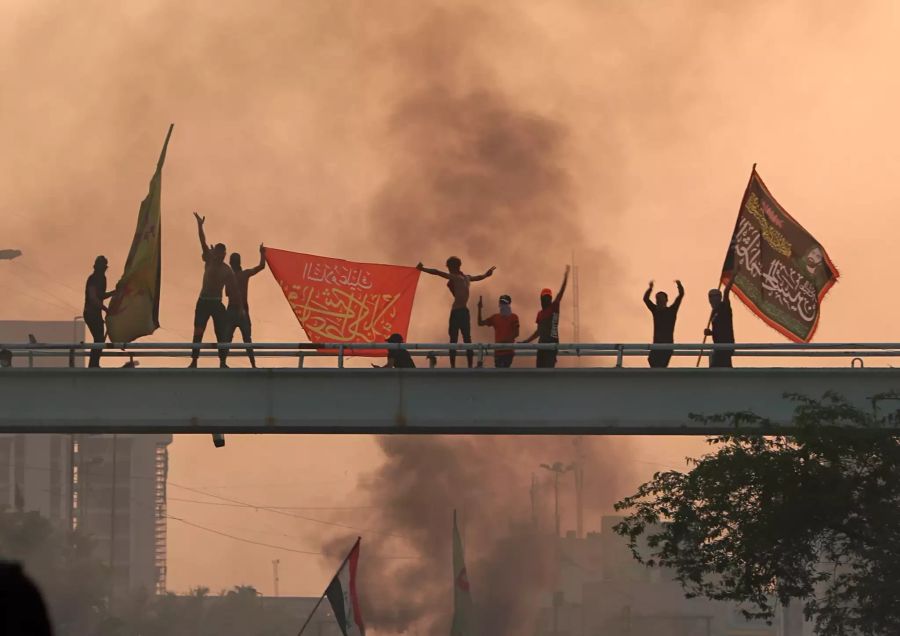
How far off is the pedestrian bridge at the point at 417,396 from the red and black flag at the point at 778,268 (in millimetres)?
1065

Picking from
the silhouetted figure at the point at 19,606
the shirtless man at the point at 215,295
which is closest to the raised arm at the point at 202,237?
the shirtless man at the point at 215,295

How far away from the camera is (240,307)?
21.4 metres

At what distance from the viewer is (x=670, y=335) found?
21766 millimetres

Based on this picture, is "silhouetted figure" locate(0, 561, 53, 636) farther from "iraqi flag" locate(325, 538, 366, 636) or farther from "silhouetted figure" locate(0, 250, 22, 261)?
"silhouetted figure" locate(0, 250, 22, 261)

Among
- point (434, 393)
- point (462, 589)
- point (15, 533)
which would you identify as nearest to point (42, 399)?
point (434, 393)

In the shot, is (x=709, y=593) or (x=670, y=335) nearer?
(x=709, y=593)

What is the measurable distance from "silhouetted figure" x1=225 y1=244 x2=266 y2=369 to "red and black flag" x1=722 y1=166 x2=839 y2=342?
6.54m

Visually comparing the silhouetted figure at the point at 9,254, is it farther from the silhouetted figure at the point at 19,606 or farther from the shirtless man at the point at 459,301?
the silhouetted figure at the point at 19,606

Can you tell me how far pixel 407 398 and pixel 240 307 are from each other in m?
2.48

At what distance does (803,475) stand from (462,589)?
15010 mm

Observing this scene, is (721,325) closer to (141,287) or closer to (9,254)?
(141,287)

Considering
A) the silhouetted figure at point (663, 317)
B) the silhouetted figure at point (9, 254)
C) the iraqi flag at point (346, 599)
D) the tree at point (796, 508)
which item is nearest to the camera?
the tree at point (796, 508)

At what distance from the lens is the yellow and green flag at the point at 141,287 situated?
21.9 meters

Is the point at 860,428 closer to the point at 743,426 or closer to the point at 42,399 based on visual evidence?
the point at 743,426
